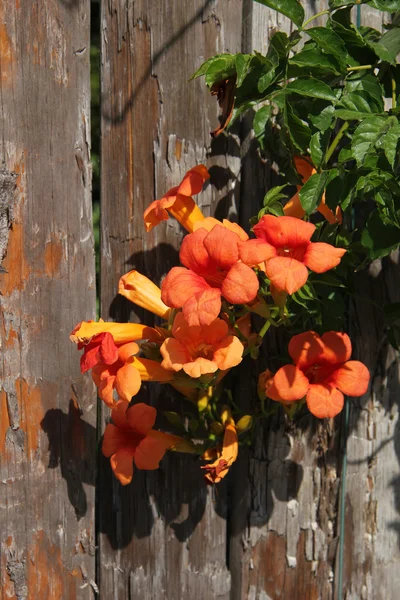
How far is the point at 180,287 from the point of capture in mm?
1673

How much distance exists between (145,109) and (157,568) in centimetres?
158

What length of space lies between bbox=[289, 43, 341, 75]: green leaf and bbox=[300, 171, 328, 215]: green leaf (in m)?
0.30

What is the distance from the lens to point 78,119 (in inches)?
87.2

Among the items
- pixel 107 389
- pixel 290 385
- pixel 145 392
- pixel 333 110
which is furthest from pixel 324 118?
pixel 145 392

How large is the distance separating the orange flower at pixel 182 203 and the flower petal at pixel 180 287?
0.33 meters

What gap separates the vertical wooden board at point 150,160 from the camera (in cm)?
225

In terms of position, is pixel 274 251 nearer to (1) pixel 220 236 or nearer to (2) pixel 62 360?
(1) pixel 220 236

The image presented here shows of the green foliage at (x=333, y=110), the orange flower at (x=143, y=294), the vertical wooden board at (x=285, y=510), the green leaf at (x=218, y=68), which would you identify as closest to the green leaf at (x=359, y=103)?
the green foliage at (x=333, y=110)

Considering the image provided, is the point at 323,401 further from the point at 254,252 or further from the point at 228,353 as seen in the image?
the point at 254,252

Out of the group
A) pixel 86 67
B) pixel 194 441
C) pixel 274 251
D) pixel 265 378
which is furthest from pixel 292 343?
pixel 86 67

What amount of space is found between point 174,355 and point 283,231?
0.43 m

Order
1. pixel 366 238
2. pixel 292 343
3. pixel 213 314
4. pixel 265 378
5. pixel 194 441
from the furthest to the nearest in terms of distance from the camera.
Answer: pixel 194 441, pixel 265 378, pixel 292 343, pixel 366 238, pixel 213 314

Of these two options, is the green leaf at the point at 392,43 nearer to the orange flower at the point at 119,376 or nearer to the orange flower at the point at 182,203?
the orange flower at the point at 182,203

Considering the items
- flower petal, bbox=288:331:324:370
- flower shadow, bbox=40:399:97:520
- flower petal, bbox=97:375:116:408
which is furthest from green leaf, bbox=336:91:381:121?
flower shadow, bbox=40:399:97:520
